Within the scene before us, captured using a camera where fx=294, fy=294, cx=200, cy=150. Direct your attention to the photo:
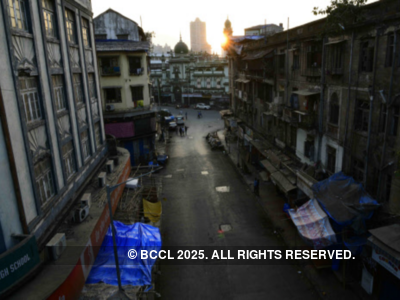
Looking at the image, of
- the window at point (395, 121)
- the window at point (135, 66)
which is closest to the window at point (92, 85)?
the window at point (135, 66)

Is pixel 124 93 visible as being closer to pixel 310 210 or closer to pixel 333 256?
pixel 310 210

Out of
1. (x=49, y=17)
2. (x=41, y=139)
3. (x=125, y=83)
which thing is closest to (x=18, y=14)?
(x=49, y=17)

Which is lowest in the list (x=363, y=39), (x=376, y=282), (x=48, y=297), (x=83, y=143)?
(x=376, y=282)

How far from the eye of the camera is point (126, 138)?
3534cm

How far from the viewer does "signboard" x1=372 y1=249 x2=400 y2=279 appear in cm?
1232

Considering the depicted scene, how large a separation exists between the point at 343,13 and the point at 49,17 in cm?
1510

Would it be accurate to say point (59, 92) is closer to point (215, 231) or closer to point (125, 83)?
point (215, 231)

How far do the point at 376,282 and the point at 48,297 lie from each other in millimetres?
14589

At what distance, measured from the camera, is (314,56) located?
827 inches

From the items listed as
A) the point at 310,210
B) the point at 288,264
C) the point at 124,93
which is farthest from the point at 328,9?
A: the point at 124,93

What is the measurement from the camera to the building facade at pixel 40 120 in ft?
32.6

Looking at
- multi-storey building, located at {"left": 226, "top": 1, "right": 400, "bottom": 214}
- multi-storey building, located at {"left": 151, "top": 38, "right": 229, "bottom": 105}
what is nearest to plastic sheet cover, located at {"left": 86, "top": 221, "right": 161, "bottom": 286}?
multi-storey building, located at {"left": 226, "top": 1, "right": 400, "bottom": 214}

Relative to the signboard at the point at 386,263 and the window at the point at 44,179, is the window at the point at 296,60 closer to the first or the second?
the signboard at the point at 386,263

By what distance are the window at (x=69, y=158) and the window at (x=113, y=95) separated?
19321mm
